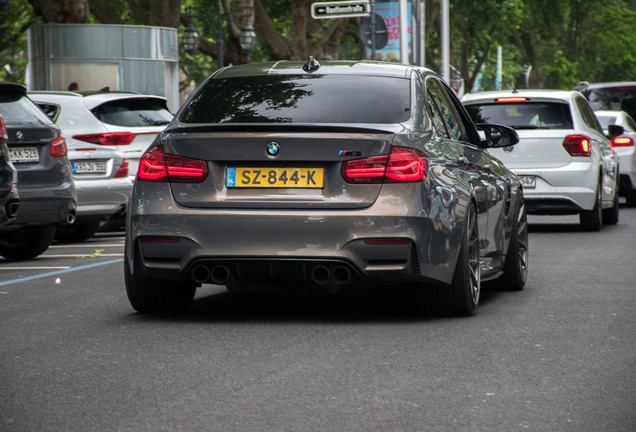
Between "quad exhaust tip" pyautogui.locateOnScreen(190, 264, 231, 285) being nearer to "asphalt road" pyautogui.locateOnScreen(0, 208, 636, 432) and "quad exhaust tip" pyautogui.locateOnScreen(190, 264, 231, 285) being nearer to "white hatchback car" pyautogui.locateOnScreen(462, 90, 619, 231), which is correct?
"asphalt road" pyautogui.locateOnScreen(0, 208, 636, 432)

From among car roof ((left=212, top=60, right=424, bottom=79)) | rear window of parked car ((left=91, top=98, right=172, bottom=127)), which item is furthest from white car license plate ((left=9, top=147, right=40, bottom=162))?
car roof ((left=212, top=60, right=424, bottom=79))

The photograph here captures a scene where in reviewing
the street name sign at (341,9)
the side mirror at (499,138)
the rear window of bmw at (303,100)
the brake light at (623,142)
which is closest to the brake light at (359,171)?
the rear window of bmw at (303,100)

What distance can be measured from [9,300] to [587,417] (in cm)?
458

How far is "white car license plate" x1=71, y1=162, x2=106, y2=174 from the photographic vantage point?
12.2 metres

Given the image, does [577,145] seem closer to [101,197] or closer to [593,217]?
[593,217]

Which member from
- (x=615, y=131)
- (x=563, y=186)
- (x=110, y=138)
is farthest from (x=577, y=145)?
(x=110, y=138)

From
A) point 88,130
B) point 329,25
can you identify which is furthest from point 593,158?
point 329,25

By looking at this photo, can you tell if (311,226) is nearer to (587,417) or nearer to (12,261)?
(587,417)

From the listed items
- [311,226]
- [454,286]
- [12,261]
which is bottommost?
[12,261]

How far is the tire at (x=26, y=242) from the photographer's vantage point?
1091cm

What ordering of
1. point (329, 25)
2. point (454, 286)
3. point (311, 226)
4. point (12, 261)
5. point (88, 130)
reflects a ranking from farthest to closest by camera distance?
point (329, 25) → point (88, 130) → point (12, 261) → point (454, 286) → point (311, 226)

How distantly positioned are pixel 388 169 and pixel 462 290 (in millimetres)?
889

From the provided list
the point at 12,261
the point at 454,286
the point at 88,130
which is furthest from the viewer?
the point at 88,130

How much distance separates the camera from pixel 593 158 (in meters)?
13.1
